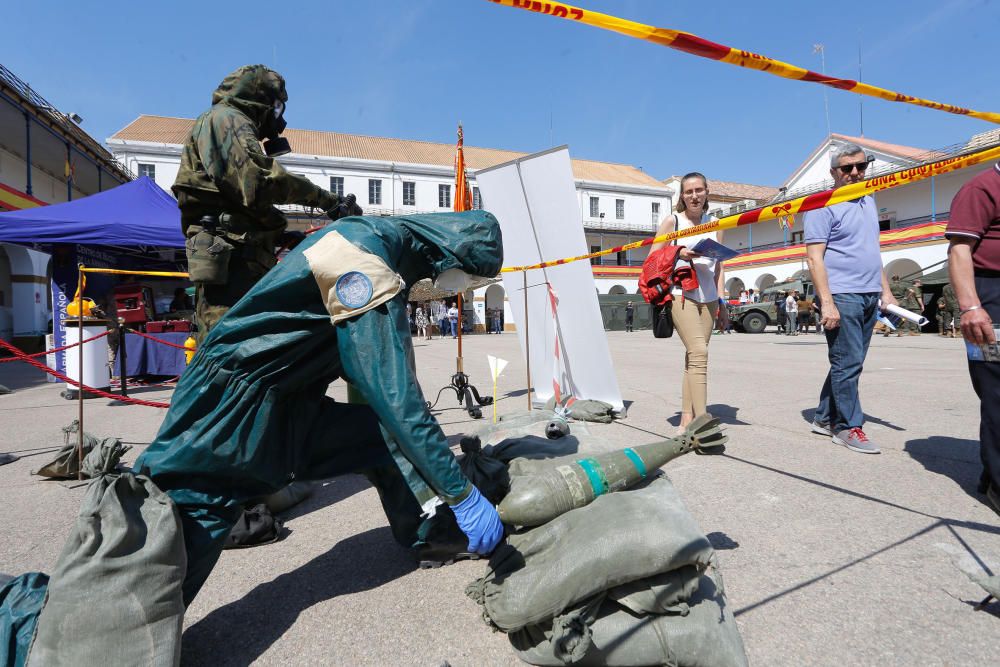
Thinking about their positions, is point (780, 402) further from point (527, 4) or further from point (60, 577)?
point (60, 577)

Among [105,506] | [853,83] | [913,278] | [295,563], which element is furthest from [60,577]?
[913,278]

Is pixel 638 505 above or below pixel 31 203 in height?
below

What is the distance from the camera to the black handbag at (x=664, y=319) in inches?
142

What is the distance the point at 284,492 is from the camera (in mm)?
2545

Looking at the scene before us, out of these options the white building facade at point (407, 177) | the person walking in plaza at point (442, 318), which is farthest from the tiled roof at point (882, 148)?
the person walking in plaza at point (442, 318)

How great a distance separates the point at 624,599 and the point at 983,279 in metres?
2.29

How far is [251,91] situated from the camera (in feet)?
8.56

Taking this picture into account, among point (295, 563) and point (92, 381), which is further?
point (92, 381)

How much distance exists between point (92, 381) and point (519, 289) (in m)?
5.84

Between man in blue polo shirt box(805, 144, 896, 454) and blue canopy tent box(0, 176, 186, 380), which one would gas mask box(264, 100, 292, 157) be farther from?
blue canopy tent box(0, 176, 186, 380)

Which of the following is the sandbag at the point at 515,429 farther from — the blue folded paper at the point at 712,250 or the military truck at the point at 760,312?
the military truck at the point at 760,312

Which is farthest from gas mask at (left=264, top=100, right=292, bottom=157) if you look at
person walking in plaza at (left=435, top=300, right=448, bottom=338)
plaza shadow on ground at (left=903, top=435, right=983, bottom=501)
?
person walking in plaza at (left=435, top=300, right=448, bottom=338)

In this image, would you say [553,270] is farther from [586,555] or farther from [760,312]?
[760,312]

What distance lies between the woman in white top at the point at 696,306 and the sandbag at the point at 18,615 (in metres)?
3.27
